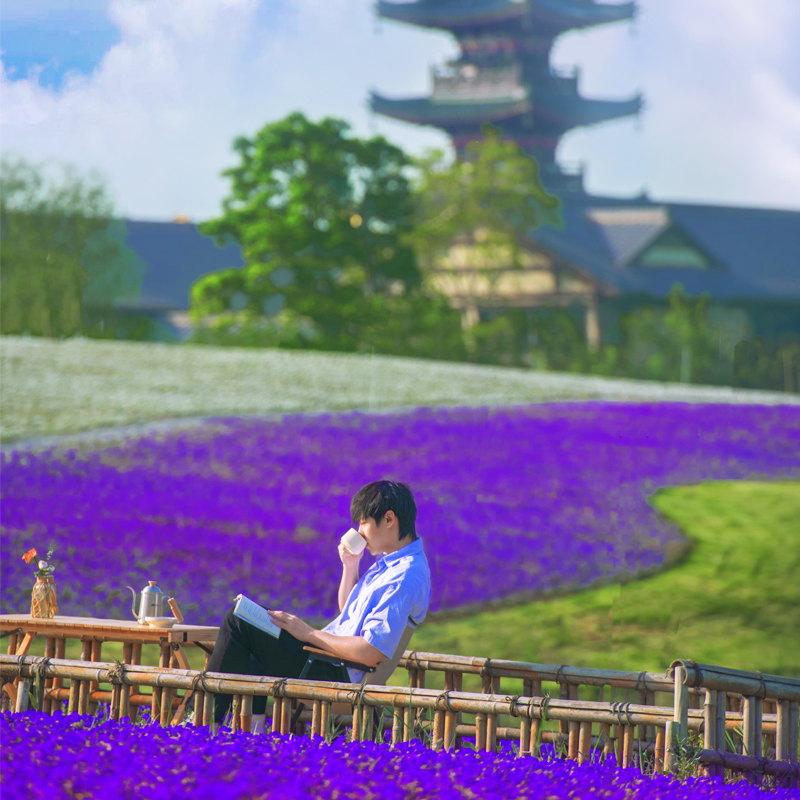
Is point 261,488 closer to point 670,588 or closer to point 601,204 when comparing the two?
point 670,588

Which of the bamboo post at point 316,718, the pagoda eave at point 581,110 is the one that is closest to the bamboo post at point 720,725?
the bamboo post at point 316,718

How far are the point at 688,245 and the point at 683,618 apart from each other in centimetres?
1099

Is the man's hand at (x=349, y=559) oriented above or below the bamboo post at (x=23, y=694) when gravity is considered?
above

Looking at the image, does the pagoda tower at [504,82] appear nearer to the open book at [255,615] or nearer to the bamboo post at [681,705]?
the open book at [255,615]

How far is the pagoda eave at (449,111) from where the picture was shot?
47.8ft

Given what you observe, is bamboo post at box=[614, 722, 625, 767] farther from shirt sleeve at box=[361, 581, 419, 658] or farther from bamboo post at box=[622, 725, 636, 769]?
shirt sleeve at box=[361, 581, 419, 658]

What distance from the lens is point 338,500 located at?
8016 mm

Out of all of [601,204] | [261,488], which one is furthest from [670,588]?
[601,204]

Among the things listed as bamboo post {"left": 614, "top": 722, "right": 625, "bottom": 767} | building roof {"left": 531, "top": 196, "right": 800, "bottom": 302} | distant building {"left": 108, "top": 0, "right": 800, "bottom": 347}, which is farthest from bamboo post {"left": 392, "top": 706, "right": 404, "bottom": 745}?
building roof {"left": 531, "top": 196, "right": 800, "bottom": 302}

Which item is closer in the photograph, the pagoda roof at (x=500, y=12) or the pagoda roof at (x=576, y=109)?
the pagoda roof at (x=576, y=109)

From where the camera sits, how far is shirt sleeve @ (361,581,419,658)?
10.4 feet

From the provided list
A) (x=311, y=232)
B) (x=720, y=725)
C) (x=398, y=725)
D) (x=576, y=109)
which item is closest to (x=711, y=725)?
(x=720, y=725)

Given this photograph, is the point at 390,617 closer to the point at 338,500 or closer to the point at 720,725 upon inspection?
the point at 720,725

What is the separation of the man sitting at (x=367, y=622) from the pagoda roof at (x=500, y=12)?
25.5 ft
